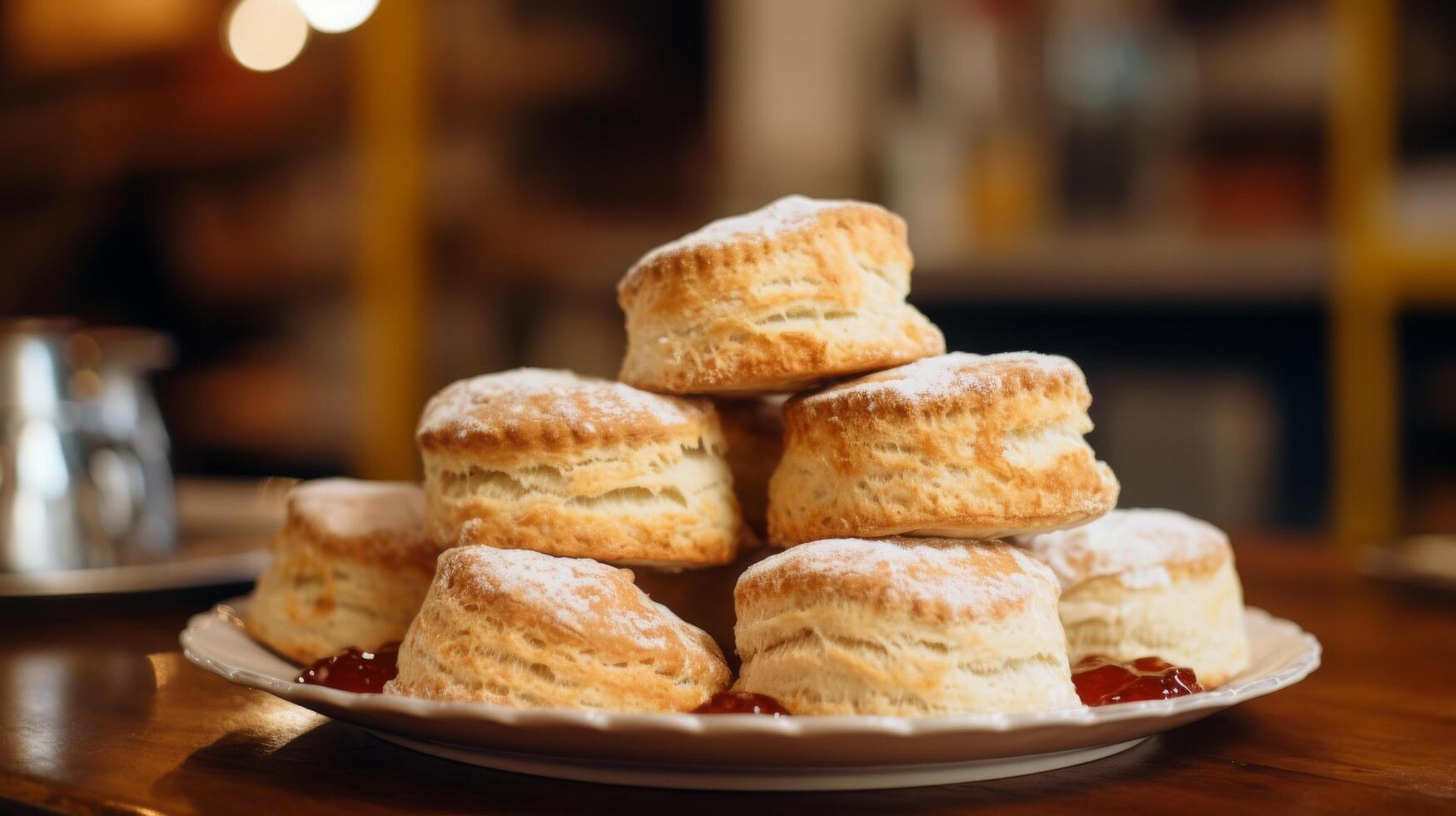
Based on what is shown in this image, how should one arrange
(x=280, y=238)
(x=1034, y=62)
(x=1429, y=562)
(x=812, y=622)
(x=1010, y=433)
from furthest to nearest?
(x=280, y=238)
(x=1034, y=62)
(x=1429, y=562)
(x=1010, y=433)
(x=812, y=622)

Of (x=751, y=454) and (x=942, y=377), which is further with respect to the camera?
(x=751, y=454)

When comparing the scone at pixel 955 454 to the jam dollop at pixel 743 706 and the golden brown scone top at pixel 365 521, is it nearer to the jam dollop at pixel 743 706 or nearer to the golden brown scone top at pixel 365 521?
the jam dollop at pixel 743 706

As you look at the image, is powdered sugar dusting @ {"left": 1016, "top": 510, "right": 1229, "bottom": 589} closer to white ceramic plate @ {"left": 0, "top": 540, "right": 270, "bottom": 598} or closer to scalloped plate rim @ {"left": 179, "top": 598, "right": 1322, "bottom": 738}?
scalloped plate rim @ {"left": 179, "top": 598, "right": 1322, "bottom": 738}

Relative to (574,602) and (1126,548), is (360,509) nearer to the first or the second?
(574,602)

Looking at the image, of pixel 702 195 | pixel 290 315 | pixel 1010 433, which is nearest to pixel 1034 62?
pixel 702 195

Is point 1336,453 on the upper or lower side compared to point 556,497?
lower

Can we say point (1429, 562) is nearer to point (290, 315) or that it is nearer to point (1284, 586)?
point (1284, 586)

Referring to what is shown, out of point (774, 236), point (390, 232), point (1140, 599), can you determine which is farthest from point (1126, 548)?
point (390, 232)
